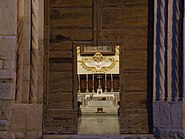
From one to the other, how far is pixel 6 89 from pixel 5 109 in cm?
24

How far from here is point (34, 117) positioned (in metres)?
5.46

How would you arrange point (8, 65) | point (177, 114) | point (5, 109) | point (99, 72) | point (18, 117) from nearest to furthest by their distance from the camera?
point (5, 109)
point (8, 65)
point (18, 117)
point (177, 114)
point (99, 72)

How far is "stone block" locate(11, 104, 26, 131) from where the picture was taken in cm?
530

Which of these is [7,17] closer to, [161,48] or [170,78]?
[161,48]

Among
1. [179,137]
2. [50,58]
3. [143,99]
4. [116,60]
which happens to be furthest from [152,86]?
[116,60]

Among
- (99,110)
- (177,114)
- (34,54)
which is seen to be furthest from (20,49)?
(99,110)

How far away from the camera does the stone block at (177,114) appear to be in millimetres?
5402

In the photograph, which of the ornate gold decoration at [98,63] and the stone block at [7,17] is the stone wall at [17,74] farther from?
the ornate gold decoration at [98,63]

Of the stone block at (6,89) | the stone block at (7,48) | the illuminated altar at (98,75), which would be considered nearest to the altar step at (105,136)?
the stone block at (6,89)

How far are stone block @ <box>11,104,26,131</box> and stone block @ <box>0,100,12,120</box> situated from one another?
9.1 inches

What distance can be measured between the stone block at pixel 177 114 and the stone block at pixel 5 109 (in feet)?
6.65

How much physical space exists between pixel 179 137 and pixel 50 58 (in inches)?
78.9

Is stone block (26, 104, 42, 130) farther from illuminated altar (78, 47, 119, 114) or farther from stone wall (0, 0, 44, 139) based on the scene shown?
illuminated altar (78, 47, 119, 114)

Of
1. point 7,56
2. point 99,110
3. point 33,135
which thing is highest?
point 7,56
